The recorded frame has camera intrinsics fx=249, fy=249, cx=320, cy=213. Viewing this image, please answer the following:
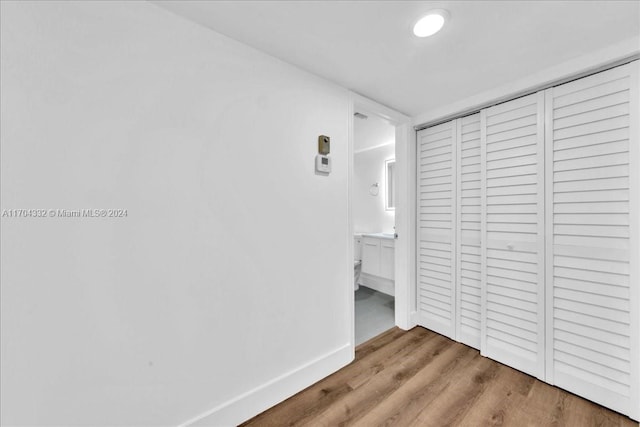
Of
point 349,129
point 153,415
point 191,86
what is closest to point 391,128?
point 349,129

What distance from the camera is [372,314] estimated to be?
2.85 meters

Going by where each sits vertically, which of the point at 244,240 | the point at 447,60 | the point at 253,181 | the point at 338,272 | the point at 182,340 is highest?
the point at 447,60

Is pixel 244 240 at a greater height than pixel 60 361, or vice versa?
pixel 244 240

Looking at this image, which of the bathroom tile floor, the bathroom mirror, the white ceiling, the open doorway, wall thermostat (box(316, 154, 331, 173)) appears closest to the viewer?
the white ceiling

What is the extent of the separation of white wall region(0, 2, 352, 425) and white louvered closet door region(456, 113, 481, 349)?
1401mm

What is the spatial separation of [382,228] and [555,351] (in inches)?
97.6

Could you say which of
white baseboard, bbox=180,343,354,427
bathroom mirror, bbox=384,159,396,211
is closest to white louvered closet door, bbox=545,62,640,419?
white baseboard, bbox=180,343,354,427

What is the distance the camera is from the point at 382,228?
3984 millimetres

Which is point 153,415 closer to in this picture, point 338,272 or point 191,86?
point 338,272

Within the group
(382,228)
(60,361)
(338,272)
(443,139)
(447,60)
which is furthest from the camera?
(382,228)

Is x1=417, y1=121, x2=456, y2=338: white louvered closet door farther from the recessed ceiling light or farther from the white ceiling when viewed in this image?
the recessed ceiling light

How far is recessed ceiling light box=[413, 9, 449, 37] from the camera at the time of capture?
122 centimetres

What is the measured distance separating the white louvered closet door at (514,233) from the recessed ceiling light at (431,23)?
1.04 meters

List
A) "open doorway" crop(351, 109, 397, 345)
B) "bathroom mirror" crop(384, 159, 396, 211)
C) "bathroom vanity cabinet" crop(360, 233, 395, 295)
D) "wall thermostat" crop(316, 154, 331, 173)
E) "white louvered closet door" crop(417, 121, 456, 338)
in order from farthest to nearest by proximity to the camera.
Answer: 1. "bathroom mirror" crop(384, 159, 396, 211)
2. "bathroom vanity cabinet" crop(360, 233, 395, 295)
3. "open doorway" crop(351, 109, 397, 345)
4. "white louvered closet door" crop(417, 121, 456, 338)
5. "wall thermostat" crop(316, 154, 331, 173)
